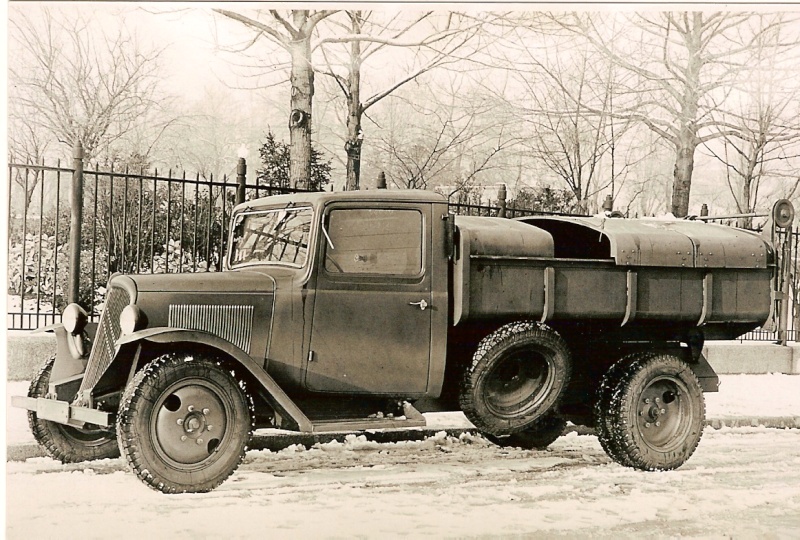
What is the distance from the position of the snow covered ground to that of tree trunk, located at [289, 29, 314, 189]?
374 cm

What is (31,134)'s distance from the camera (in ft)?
27.2

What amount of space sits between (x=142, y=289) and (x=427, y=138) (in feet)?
39.2

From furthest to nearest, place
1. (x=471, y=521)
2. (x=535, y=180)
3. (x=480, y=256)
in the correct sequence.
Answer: (x=535, y=180)
(x=480, y=256)
(x=471, y=521)

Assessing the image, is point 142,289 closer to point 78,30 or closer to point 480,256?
point 480,256

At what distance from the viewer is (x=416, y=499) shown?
17.5ft

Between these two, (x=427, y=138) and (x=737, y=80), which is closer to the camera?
(x=737, y=80)

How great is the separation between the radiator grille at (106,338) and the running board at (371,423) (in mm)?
1323

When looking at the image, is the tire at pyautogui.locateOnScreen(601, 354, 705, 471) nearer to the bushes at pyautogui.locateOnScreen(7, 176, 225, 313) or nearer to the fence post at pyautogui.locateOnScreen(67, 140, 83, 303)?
the bushes at pyautogui.locateOnScreen(7, 176, 225, 313)

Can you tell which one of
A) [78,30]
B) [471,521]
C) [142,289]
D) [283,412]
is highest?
[78,30]

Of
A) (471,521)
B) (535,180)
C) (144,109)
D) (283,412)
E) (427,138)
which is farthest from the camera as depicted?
(535,180)

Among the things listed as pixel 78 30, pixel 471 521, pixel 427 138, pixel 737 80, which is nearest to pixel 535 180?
pixel 427 138

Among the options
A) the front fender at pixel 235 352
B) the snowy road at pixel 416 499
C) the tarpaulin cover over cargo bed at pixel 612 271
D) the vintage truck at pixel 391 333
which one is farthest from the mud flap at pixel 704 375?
the front fender at pixel 235 352

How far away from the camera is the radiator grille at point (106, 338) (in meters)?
5.32

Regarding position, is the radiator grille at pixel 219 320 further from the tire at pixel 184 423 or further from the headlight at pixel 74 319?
the headlight at pixel 74 319
